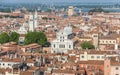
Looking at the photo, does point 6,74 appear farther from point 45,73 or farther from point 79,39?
point 79,39

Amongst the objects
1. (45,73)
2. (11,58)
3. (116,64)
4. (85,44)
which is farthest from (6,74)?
(85,44)

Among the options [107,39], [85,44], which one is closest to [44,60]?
[85,44]

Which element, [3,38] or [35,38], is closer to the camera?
[35,38]

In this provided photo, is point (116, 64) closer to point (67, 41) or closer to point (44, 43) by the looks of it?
point (67, 41)

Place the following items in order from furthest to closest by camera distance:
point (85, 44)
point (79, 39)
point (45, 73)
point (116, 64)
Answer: point (79, 39)
point (85, 44)
point (45, 73)
point (116, 64)

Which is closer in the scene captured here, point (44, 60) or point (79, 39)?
point (44, 60)

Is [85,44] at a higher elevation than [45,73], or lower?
lower

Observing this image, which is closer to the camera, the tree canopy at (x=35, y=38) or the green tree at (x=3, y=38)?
the tree canopy at (x=35, y=38)

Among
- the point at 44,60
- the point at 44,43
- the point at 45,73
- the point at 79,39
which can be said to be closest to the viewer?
the point at 45,73

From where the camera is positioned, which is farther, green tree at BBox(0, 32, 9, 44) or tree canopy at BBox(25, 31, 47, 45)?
green tree at BBox(0, 32, 9, 44)
